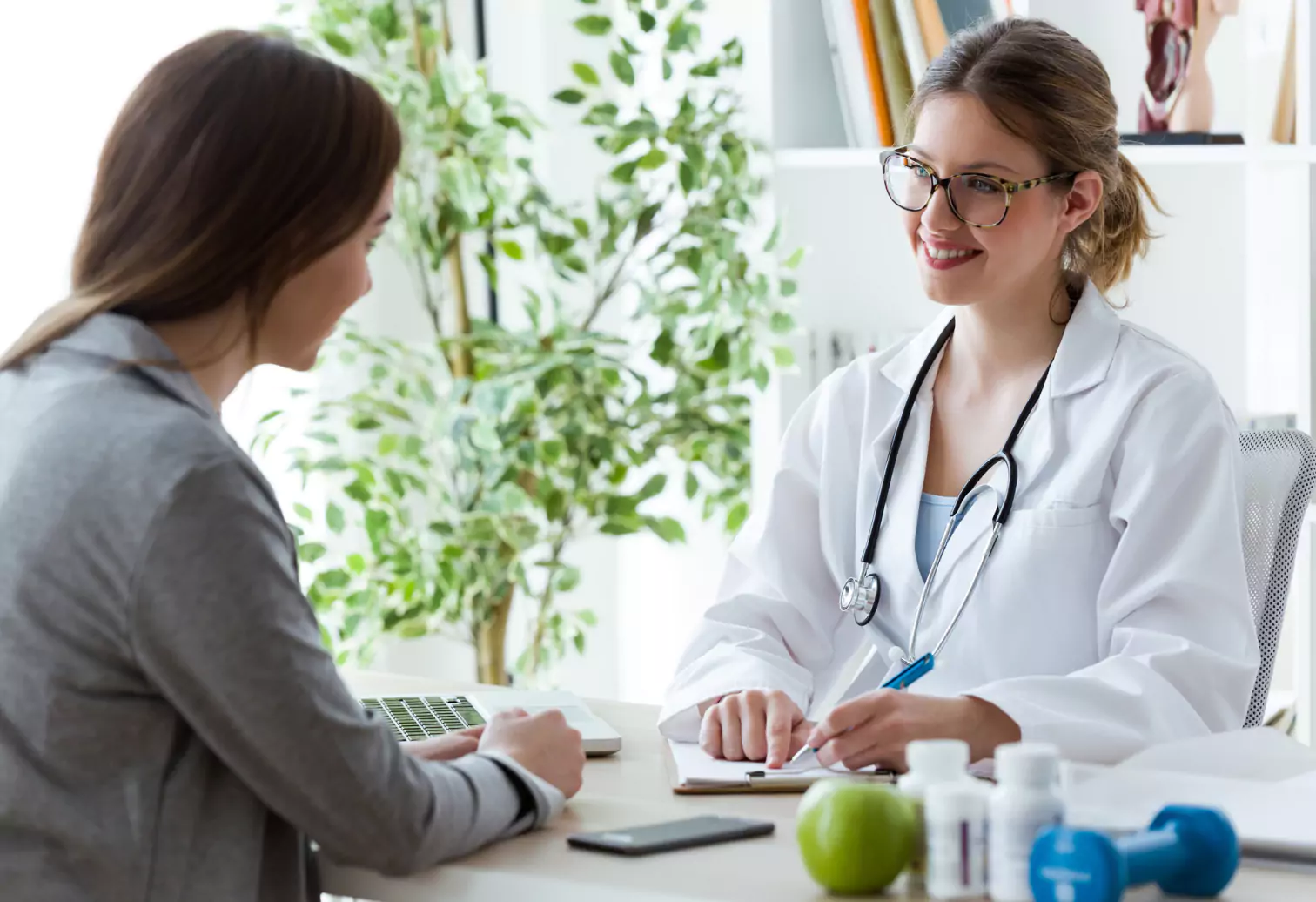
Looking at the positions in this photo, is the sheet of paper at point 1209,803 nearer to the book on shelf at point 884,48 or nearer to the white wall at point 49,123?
the book on shelf at point 884,48

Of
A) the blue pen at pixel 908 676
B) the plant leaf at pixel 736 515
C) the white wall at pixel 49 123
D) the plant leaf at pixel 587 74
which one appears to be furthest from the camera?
the plant leaf at pixel 736 515

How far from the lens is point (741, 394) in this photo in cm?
329

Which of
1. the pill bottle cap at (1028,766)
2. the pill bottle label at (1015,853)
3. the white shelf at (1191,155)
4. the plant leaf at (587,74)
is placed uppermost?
the plant leaf at (587,74)

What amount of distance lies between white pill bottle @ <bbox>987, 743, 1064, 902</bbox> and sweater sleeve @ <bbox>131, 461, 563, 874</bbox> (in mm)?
421

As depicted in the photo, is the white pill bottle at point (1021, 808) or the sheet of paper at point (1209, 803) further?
the sheet of paper at point (1209, 803)

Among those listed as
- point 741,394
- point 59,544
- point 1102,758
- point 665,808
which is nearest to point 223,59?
point 59,544

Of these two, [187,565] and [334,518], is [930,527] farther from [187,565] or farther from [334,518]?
[334,518]

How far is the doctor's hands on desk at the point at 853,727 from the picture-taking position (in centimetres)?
146

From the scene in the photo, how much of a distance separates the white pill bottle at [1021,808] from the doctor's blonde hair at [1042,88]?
1016 millimetres

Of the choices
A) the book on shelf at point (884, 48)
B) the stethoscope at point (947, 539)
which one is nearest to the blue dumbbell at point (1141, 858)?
the stethoscope at point (947, 539)

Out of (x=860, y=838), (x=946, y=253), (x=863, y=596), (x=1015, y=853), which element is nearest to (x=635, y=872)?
(x=860, y=838)

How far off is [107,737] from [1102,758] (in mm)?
924

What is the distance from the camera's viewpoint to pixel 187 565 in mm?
1145

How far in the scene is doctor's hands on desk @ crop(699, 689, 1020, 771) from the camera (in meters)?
1.46
